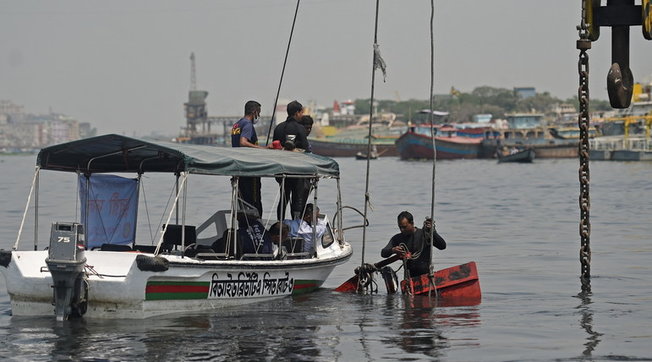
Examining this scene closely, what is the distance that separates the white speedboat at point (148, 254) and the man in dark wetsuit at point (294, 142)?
38 centimetres

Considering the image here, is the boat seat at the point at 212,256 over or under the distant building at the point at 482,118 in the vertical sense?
under

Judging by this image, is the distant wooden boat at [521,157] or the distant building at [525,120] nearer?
the distant wooden boat at [521,157]

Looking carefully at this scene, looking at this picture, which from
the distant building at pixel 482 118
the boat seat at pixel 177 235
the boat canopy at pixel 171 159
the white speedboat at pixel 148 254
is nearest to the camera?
the white speedboat at pixel 148 254

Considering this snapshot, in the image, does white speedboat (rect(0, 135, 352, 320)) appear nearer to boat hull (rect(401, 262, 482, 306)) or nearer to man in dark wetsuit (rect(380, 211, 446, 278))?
man in dark wetsuit (rect(380, 211, 446, 278))

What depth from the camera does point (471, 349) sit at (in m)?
13.3

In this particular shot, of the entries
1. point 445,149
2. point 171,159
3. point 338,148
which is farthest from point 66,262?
point 338,148

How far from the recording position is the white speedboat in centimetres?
1368

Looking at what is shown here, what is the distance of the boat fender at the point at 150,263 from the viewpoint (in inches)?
532

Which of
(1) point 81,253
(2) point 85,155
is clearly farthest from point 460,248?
(1) point 81,253

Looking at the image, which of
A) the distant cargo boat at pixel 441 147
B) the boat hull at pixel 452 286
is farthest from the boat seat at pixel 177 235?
the distant cargo boat at pixel 441 147

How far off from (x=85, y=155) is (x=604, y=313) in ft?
25.5

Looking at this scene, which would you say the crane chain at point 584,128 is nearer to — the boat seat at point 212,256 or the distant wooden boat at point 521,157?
the boat seat at point 212,256

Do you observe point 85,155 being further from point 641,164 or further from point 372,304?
point 641,164

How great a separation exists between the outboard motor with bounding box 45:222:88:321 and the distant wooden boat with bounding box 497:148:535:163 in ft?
315
